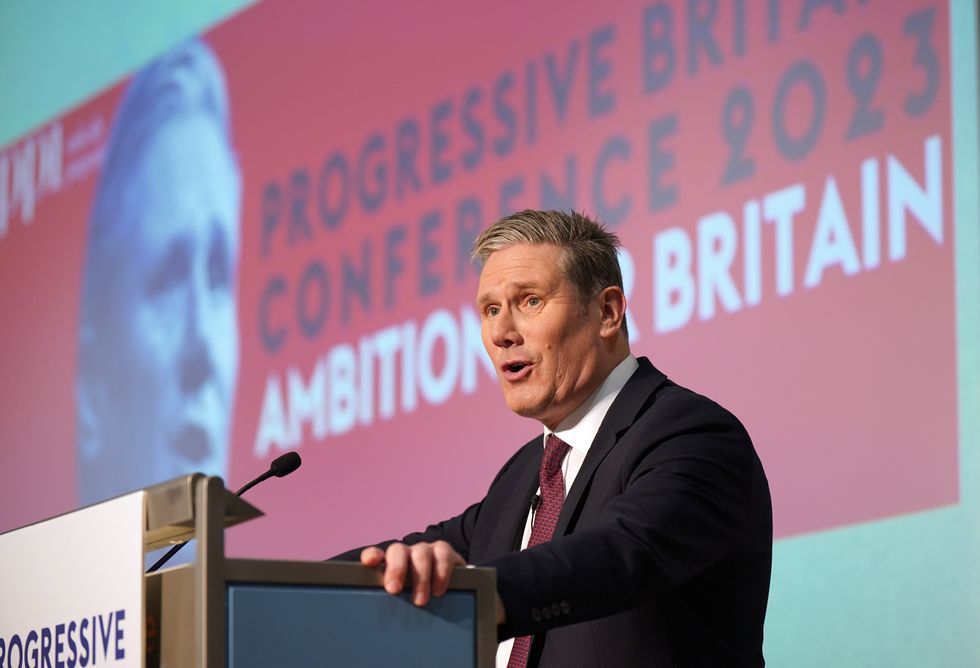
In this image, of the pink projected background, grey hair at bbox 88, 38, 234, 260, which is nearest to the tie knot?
the pink projected background

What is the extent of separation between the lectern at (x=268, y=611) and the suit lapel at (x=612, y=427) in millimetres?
803

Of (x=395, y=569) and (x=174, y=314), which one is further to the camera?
(x=174, y=314)

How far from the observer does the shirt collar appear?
2709 millimetres

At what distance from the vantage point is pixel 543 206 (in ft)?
13.3

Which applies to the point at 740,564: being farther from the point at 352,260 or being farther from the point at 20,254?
the point at 20,254

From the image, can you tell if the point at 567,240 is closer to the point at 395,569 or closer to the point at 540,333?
the point at 540,333

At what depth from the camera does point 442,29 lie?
14.9ft

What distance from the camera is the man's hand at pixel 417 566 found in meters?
1.56

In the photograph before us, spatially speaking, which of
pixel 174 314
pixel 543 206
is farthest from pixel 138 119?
pixel 543 206

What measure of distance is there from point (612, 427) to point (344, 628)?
1052 millimetres

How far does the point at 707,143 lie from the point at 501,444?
100 centimetres

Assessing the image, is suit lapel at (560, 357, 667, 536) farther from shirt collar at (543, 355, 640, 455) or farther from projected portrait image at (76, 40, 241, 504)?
projected portrait image at (76, 40, 241, 504)

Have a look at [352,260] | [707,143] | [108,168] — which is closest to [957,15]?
[707,143]

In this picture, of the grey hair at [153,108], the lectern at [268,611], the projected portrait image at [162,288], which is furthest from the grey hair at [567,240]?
→ the grey hair at [153,108]
